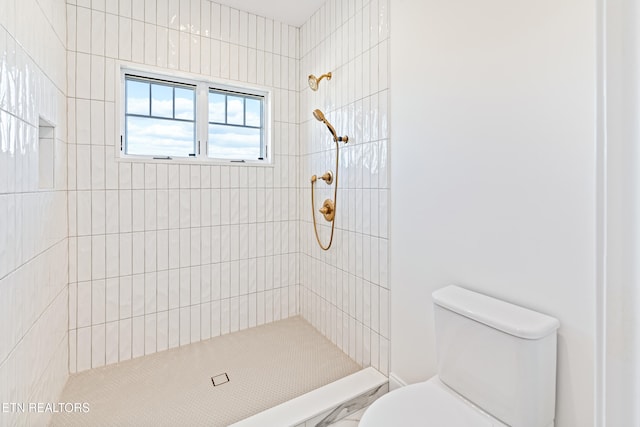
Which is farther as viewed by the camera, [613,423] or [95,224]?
[95,224]

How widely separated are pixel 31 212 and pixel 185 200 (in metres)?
0.96

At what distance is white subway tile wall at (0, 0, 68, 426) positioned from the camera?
1.08 meters

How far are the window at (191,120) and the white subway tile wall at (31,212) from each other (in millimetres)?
407

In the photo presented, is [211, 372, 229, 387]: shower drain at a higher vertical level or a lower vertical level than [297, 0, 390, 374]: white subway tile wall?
lower

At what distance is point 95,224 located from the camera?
Result: 2.01m

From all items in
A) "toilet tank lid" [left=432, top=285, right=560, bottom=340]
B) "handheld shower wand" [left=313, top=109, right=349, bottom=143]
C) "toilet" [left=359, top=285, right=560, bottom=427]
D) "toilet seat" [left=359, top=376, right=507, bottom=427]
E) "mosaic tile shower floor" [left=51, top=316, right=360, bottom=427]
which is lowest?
"mosaic tile shower floor" [left=51, top=316, right=360, bottom=427]

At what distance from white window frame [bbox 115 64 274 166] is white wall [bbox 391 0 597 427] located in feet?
3.98

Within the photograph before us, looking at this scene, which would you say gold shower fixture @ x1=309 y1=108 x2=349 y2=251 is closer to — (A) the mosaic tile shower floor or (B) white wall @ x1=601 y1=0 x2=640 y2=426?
(A) the mosaic tile shower floor

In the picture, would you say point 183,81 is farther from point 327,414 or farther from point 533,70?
point 327,414

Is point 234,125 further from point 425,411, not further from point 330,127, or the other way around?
point 425,411

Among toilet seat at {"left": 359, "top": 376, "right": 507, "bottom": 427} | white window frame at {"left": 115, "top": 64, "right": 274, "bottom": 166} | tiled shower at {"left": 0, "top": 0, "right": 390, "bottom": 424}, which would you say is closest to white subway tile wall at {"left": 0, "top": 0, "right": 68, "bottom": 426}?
tiled shower at {"left": 0, "top": 0, "right": 390, "bottom": 424}

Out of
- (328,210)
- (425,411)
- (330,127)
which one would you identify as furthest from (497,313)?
(330,127)

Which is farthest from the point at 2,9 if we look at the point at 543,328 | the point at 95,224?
the point at 543,328

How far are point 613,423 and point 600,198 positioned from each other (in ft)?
0.63
